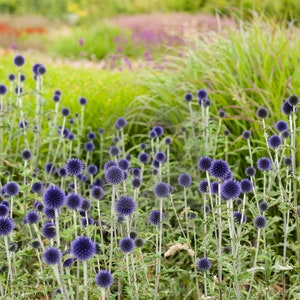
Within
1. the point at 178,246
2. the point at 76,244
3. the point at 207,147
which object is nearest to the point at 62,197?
the point at 76,244

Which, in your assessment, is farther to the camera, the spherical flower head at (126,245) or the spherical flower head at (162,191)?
the spherical flower head at (162,191)

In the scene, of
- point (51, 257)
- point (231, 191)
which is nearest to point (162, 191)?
point (231, 191)

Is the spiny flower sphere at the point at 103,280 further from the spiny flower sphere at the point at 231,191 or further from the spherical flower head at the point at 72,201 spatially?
the spiny flower sphere at the point at 231,191

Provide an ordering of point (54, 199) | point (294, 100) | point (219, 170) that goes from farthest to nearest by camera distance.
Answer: point (294, 100) < point (219, 170) < point (54, 199)

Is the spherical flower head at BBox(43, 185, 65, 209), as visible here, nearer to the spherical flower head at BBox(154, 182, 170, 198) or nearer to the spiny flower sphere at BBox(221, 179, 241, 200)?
the spherical flower head at BBox(154, 182, 170, 198)

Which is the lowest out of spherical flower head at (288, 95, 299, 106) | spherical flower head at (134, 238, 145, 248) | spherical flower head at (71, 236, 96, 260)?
spherical flower head at (134, 238, 145, 248)

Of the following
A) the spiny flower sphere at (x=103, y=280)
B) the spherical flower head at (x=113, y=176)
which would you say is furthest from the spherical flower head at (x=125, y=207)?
the spiny flower sphere at (x=103, y=280)

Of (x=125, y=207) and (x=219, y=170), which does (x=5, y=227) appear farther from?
(x=219, y=170)

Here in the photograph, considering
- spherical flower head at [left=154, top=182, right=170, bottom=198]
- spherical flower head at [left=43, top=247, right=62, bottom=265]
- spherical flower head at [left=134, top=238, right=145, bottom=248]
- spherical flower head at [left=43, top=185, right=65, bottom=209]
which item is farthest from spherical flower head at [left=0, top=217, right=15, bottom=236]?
spherical flower head at [left=154, top=182, right=170, bottom=198]

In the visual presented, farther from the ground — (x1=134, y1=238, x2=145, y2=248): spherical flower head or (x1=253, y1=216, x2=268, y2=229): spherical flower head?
(x1=253, y1=216, x2=268, y2=229): spherical flower head

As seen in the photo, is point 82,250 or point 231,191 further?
point 231,191

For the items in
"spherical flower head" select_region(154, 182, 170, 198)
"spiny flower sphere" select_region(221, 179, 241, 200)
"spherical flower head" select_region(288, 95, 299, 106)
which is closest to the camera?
"spiny flower sphere" select_region(221, 179, 241, 200)

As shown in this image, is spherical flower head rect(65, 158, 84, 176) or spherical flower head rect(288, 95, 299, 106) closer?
spherical flower head rect(65, 158, 84, 176)

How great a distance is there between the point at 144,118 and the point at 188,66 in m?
0.64
